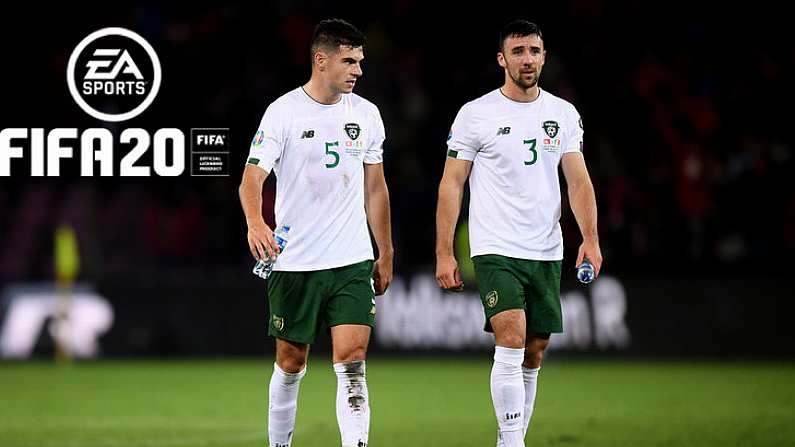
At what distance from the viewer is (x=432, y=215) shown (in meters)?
18.6

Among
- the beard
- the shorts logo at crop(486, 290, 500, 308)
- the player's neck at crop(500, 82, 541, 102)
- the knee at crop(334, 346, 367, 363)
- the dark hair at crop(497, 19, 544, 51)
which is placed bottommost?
the knee at crop(334, 346, 367, 363)

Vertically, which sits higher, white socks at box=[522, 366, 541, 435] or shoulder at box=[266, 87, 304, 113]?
shoulder at box=[266, 87, 304, 113]

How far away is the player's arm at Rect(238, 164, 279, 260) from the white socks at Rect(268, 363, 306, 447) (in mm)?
823

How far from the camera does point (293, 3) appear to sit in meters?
22.9

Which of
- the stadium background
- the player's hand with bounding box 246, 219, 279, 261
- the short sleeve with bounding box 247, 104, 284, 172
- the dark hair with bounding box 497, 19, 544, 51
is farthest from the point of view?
the stadium background

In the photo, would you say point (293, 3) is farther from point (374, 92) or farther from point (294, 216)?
point (294, 216)

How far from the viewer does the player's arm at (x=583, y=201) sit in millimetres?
8414

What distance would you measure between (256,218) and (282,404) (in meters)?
1.17

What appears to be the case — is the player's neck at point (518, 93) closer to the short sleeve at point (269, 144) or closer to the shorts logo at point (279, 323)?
the short sleeve at point (269, 144)

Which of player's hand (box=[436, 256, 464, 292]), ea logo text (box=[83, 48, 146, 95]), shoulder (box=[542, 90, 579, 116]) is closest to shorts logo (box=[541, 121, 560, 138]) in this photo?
shoulder (box=[542, 90, 579, 116])

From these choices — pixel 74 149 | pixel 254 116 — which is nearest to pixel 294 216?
pixel 74 149

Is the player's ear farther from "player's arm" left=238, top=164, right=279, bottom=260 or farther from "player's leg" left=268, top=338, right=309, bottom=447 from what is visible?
"player's leg" left=268, top=338, right=309, bottom=447

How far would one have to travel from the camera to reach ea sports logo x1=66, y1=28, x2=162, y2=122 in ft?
34.8

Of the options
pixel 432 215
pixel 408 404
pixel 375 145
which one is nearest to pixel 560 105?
pixel 375 145
